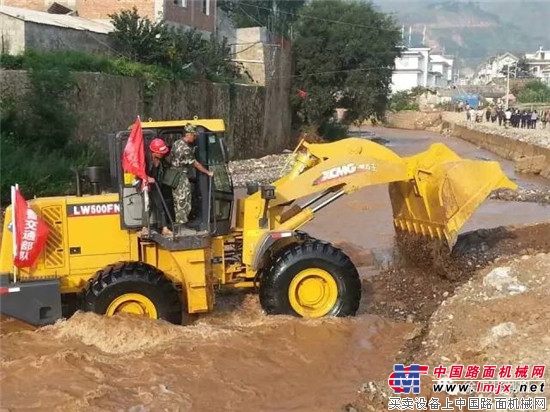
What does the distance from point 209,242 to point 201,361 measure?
1.33 m

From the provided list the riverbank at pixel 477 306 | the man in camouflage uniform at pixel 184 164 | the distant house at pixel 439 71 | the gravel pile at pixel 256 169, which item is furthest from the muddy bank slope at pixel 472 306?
the distant house at pixel 439 71

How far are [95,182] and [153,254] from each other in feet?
3.27

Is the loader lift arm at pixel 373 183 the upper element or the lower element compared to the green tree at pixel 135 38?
lower

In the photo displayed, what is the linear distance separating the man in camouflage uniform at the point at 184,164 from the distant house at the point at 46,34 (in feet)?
46.0

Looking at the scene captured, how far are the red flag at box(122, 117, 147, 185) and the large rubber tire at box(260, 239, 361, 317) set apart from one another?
181 centimetres

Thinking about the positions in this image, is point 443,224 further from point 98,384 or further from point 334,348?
point 98,384

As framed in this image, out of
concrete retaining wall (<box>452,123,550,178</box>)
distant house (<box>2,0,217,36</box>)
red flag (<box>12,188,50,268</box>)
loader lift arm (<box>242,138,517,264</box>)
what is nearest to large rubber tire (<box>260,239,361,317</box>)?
loader lift arm (<box>242,138,517,264</box>)

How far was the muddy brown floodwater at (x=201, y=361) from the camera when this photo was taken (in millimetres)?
6164

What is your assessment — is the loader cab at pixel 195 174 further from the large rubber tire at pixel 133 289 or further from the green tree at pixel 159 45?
the green tree at pixel 159 45

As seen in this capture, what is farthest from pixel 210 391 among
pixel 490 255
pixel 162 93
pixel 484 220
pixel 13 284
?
pixel 162 93

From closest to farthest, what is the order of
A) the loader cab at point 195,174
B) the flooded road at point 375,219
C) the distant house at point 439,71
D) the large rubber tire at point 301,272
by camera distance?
1. the loader cab at point 195,174
2. the large rubber tire at point 301,272
3. the flooded road at point 375,219
4. the distant house at point 439,71

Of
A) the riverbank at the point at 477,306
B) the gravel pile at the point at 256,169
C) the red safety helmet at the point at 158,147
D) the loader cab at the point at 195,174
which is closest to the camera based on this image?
the riverbank at the point at 477,306

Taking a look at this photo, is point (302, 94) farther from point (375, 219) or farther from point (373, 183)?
point (373, 183)

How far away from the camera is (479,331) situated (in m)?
6.85
